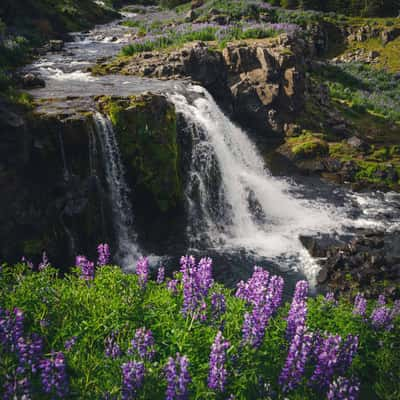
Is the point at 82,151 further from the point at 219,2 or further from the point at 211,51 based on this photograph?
the point at 219,2

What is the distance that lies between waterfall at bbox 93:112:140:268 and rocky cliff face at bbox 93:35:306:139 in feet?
28.6

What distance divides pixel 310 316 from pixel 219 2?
1525 inches

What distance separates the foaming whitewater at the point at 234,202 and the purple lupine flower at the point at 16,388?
396 inches

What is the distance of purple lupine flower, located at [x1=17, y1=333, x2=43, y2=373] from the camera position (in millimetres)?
3896

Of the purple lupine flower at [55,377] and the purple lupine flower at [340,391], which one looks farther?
the purple lupine flower at [340,391]

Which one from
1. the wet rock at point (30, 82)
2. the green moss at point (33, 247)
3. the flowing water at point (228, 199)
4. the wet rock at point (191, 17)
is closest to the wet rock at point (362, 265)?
the flowing water at point (228, 199)

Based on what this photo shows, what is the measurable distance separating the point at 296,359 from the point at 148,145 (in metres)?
11.1

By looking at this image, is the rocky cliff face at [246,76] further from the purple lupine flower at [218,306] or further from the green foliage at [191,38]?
the purple lupine flower at [218,306]

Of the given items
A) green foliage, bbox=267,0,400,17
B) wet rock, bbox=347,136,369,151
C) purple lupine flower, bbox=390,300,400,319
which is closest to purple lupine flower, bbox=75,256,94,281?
purple lupine flower, bbox=390,300,400,319

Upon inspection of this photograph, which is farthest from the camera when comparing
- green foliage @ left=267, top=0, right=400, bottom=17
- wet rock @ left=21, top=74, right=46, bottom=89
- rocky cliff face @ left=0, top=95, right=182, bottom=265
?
green foliage @ left=267, top=0, right=400, bottom=17

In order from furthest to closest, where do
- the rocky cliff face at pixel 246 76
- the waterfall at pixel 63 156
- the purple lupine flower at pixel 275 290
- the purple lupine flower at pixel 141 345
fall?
the rocky cliff face at pixel 246 76 → the waterfall at pixel 63 156 → the purple lupine flower at pixel 275 290 → the purple lupine flower at pixel 141 345

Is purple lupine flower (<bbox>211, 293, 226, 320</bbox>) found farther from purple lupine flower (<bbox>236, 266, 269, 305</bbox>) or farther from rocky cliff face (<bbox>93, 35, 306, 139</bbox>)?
rocky cliff face (<bbox>93, 35, 306, 139</bbox>)

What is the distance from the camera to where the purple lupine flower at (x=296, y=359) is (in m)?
4.10

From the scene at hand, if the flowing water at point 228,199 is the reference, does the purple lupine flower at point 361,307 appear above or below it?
above
